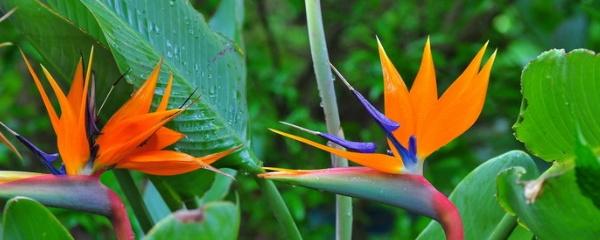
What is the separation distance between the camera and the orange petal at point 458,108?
23.8 inches

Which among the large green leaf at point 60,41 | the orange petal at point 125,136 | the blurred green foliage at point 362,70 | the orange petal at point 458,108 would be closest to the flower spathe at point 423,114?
the orange petal at point 458,108

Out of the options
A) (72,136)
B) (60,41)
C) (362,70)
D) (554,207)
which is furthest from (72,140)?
(362,70)

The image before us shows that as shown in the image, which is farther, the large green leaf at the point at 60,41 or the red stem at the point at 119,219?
the large green leaf at the point at 60,41

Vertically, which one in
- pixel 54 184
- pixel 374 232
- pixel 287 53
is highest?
pixel 54 184

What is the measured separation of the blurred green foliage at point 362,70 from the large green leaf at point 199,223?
919 mm

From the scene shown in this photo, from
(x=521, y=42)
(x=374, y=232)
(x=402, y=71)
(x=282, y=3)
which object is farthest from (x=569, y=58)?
(x=374, y=232)

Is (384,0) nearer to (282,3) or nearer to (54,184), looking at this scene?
(282,3)

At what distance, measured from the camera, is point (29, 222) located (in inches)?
22.4

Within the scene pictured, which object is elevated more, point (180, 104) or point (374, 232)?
point (180, 104)

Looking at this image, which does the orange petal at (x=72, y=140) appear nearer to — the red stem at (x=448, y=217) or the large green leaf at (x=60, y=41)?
the large green leaf at (x=60, y=41)

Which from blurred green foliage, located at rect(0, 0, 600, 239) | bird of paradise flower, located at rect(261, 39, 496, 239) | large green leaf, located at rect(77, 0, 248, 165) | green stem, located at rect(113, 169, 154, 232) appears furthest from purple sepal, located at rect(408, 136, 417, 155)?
blurred green foliage, located at rect(0, 0, 600, 239)

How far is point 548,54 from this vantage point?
61cm

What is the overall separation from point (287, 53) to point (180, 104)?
130 centimetres

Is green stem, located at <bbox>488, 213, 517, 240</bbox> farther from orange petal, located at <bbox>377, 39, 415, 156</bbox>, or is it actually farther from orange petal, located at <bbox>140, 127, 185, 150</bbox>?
orange petal, located at <bbox>140, 127, 185, 150</bbox>
